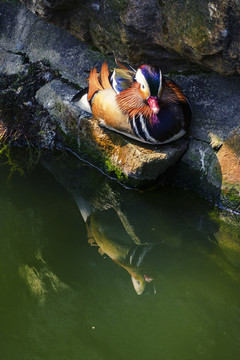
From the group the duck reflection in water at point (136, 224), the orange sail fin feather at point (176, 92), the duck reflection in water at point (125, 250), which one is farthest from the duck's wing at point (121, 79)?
the duck reflection in water at point (125, 250)

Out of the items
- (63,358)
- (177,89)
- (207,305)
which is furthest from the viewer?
(177,89)

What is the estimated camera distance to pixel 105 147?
14.4ft

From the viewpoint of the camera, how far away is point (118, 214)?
410 cm

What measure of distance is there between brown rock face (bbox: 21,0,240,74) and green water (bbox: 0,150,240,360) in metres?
1.06

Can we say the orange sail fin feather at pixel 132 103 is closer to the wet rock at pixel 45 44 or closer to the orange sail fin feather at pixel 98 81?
the orange sail fin feather at pixel 98 81

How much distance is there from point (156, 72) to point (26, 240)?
154cm

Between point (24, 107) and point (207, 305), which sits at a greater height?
point (207, 305)

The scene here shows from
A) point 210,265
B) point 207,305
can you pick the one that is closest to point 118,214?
point 210,265

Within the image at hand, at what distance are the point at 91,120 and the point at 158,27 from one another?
937mm

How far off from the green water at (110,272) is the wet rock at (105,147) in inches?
5.4

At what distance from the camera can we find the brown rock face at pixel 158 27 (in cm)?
362

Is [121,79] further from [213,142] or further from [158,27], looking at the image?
[213,142]

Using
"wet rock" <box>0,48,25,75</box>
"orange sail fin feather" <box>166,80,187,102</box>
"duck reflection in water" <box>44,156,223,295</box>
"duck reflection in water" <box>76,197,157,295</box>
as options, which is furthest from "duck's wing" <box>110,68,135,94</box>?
"wet rock" <box>0,48,25,75</box>

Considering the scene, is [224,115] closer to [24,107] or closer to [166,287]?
[166,287]
